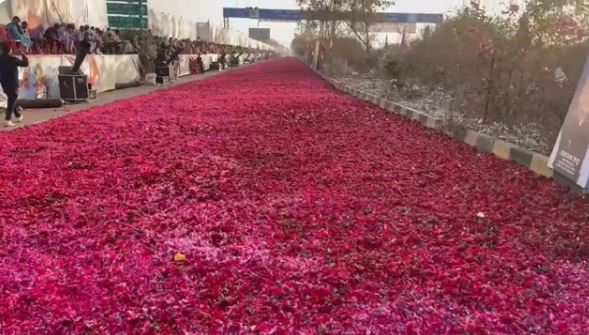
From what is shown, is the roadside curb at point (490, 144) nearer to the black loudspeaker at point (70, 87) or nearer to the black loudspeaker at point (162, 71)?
the black loudspeaker at point (70, 87)

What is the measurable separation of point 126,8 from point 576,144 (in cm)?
2175

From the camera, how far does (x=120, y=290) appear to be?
108 inches

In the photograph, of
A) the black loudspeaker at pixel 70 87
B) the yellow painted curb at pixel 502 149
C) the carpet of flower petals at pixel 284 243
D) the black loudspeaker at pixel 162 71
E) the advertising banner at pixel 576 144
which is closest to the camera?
the carpet of flower petals at pixel 284 243

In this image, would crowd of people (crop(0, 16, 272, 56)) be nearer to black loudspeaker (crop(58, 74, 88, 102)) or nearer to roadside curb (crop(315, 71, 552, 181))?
black loudspeaker (crop(58, 74, 88, 102))

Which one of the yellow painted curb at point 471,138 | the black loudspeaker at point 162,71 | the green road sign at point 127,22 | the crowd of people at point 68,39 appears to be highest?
the green road sign at point 127,22

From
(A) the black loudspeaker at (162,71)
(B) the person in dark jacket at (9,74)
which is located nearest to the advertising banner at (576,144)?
(B) the person in dark jacket at (9,74)

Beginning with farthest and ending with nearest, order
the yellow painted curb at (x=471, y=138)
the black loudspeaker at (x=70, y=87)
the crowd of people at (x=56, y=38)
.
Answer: the black loudspeaker at (x=70, y=87)
the crowd of people at (x=56, y=38)
the yellow painted curb at (x=471, y=138)

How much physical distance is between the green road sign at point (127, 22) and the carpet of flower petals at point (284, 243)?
1789cm

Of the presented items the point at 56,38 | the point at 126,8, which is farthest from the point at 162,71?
the point at 56,38

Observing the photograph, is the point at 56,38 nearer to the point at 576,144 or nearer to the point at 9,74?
the point at 9,74

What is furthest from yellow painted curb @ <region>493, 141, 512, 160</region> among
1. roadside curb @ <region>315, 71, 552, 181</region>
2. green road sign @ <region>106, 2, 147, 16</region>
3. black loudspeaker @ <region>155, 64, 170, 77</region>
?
green road sign @ <region>106, 2, 147, 16</region>

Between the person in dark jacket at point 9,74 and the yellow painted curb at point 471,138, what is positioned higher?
the person in dark jacket at point 9,74

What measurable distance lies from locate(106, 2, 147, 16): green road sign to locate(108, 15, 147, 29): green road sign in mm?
199

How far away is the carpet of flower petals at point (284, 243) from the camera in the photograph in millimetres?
2527
